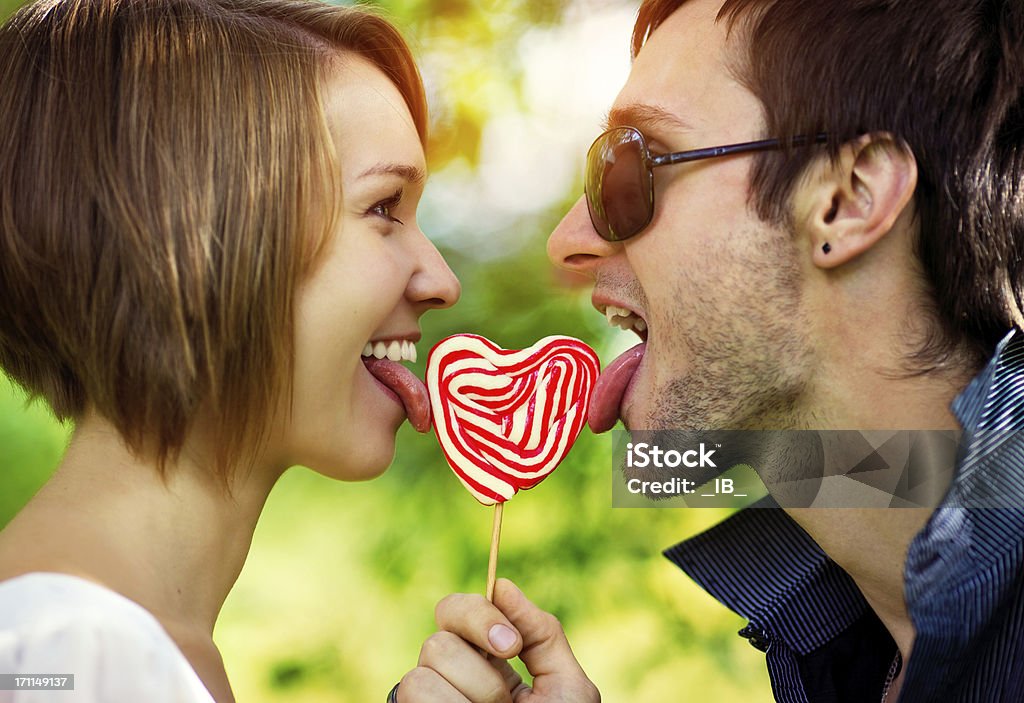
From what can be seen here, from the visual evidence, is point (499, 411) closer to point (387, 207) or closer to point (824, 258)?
point (387, 207)

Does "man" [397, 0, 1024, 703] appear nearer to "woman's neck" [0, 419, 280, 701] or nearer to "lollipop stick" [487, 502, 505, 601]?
"lollipop stick" [487, 502, 505, 601]

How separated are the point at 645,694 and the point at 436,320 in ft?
7.00

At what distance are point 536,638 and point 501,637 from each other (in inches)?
6.5

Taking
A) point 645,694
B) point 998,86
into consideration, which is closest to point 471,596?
point 998,86

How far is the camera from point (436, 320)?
499cm

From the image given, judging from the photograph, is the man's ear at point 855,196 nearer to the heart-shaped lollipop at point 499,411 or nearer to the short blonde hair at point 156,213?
the heart-shaped lollipop at point 499,411

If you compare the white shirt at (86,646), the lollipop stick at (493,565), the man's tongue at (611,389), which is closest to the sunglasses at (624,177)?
the man's tongue at (611,389)

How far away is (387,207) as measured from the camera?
95.6 inches

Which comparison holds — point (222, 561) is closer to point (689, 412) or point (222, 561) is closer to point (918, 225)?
point (689, 412)

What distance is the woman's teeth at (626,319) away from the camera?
3.00 meters

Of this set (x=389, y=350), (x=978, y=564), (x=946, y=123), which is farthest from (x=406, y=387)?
(x=946, y=123)

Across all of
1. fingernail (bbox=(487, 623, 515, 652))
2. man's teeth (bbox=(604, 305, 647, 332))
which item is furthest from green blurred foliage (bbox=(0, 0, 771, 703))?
fingernail (bbox=(487, 623, 515, 652))

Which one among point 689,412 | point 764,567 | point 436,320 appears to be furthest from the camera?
point 436,320

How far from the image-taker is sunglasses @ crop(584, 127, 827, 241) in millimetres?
2762
